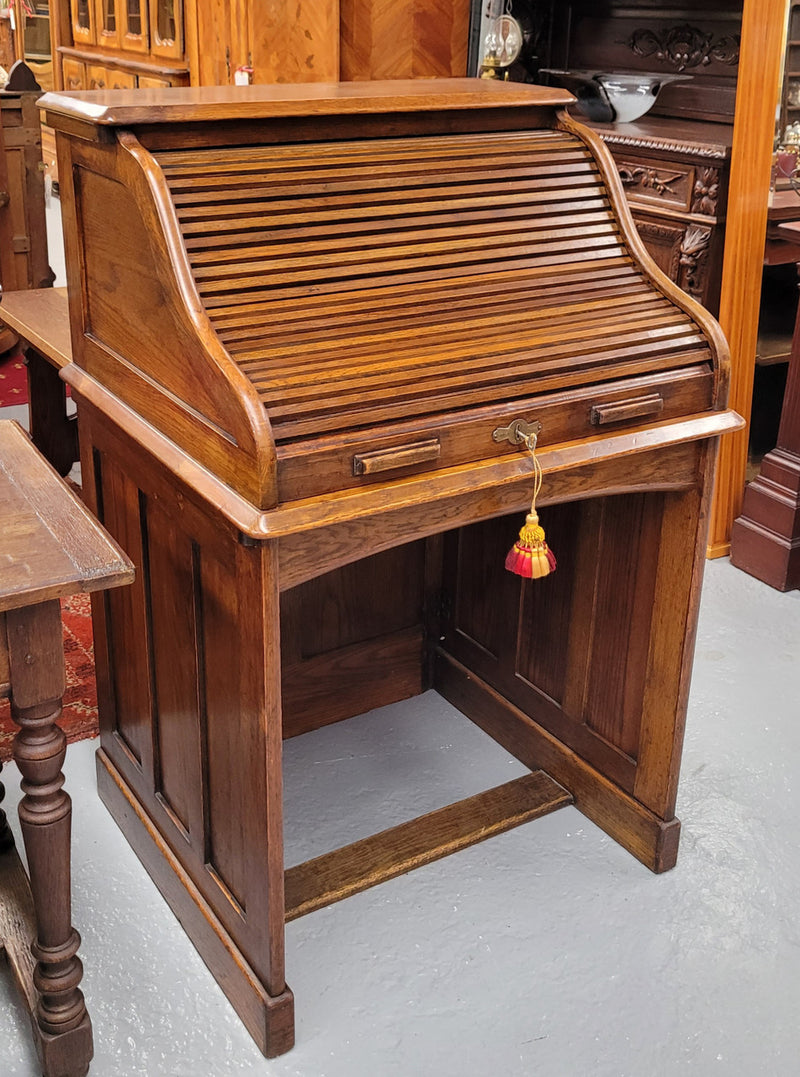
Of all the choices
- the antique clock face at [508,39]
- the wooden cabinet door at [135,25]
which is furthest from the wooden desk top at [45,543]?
the wooden cabinet door at [135,25]

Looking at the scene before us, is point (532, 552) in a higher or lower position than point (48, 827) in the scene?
higher

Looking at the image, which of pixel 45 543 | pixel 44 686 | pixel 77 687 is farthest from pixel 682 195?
pixel 44 686

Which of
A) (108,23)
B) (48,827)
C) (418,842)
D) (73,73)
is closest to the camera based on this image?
(48,827)

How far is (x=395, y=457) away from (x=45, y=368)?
240cm

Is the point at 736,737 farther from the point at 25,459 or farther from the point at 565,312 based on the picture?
the point at 25,459

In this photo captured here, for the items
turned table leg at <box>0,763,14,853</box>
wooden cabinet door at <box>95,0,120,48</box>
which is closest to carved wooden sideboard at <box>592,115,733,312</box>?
turned table leg at <box>0,763,14,853</box>

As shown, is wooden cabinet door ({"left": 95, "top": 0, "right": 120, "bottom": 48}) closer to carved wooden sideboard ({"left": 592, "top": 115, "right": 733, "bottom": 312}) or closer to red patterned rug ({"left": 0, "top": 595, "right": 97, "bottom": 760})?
carved wooden sideboard ({"left": 592, "top": 115, "right": 733, "bottom": 312})

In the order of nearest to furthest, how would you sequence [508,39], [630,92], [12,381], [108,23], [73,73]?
1. [630,92]
2. [508,39]
3. [12,381]
4. [108,23]
5. [73,73]

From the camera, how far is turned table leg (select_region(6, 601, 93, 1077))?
1663mm

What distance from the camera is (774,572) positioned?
12.1ft

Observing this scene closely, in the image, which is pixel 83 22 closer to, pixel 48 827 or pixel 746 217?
pixel 746 217

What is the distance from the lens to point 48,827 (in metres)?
1.79

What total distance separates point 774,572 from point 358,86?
2119mm

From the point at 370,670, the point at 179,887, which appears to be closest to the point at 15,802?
the point at 179,887
